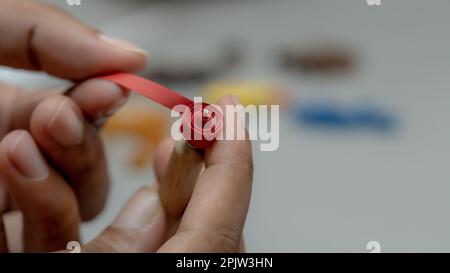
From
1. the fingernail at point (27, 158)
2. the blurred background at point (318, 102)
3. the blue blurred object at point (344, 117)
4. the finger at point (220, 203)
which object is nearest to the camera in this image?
the finger at point (220, 203)

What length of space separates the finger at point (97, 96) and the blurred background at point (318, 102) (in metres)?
0.16

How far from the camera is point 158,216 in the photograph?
0.37m

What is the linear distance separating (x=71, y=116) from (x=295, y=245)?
0.28 m

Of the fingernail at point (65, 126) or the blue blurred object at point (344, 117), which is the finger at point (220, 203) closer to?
the fingernail at point (65, 126)

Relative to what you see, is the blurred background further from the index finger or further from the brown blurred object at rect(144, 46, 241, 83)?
the index finger

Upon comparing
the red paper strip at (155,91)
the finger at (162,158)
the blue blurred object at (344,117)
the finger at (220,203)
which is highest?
the blue blurred object at (344,117)

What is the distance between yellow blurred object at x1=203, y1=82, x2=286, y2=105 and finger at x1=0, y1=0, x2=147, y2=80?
0.84ft

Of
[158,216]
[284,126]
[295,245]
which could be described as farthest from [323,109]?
[158,216]

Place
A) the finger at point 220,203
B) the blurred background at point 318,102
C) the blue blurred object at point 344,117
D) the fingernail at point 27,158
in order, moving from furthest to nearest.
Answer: the blue blurred object at point 344,117 < the blurred background at point 318,102 < the fingernail at point 27,158 < the finger at point 220,203

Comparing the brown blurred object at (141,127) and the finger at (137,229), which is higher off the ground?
the brown blurred object at (141,127)

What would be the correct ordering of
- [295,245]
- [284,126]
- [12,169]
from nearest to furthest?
[12,169], [295,245], [284,126]

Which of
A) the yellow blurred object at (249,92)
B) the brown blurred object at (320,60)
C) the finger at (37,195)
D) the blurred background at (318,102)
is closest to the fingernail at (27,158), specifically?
the finger at (37,195)

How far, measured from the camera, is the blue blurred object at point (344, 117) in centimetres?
64
